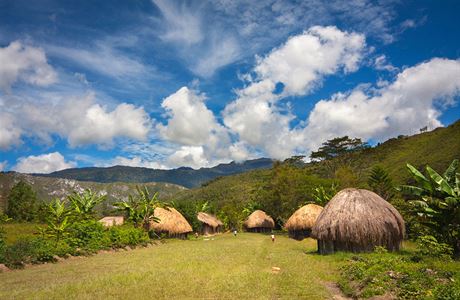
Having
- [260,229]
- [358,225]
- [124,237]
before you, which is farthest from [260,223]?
[358,225]

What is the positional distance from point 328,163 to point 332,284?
54.7 metres

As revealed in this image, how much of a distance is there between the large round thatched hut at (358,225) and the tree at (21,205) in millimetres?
50203

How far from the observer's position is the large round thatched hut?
21812 mm

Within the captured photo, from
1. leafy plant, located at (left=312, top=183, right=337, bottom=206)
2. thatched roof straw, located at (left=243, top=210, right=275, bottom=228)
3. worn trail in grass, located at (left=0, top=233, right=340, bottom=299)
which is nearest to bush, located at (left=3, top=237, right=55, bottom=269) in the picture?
worn trail in grass, located at (left=0, top=233, right=340, bottom=299)

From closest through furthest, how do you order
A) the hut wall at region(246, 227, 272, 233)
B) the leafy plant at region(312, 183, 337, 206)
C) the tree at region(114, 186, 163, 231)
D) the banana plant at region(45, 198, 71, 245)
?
the banana plant at region(45, 198, 71, 245), the tree at region(114, 186, 163, 231), the leafy plant at region(312, 183, 337, 206), the hut wall at region(246, 227, 272, 233)

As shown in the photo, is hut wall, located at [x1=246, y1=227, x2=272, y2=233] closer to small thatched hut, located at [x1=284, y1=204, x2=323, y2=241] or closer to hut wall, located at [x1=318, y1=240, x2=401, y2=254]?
small thatched hut, located at [x1=284, y1=204, x2=323, y2=241]

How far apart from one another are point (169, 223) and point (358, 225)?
27.8 meters

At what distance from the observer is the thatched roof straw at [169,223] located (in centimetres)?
4372

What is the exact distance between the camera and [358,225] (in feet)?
72.7

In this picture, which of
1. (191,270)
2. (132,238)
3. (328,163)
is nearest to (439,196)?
(191,270)

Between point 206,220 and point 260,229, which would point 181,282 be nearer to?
point 206,220

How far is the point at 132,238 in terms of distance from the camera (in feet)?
106

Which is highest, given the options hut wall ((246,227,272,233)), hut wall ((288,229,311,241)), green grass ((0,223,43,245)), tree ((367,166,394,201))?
tree ((367,166,394,201))

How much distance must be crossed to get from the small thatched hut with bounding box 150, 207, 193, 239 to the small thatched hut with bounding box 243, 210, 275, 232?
63.0 ft
